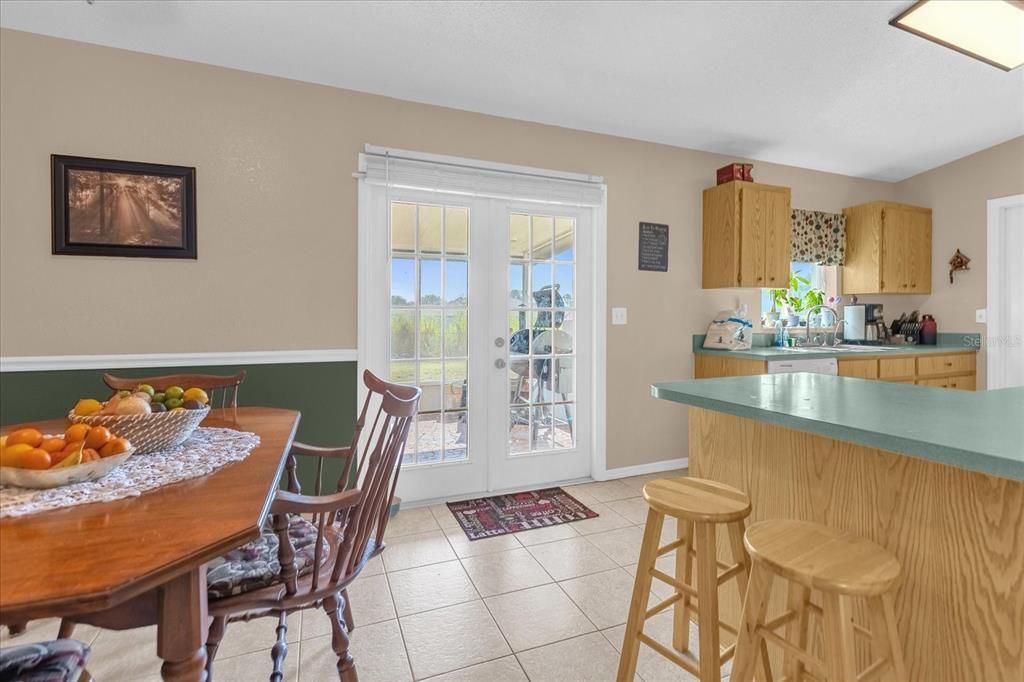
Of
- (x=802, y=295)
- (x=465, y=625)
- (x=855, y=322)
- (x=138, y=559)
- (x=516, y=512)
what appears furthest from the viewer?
(x=855, y=322)

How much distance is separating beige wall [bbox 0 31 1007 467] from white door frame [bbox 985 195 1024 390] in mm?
3421

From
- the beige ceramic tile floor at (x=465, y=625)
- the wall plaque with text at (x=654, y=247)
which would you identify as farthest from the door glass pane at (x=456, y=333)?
the wall plaque with text at (x=654, y=247)

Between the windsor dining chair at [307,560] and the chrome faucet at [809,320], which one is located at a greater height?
the chrome faucet at [809,320]

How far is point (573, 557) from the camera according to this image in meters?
2.36

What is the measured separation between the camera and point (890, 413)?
1.25 metres

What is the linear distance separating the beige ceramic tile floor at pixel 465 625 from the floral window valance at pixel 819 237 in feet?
9.89

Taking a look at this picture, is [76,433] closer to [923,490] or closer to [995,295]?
[923,490]

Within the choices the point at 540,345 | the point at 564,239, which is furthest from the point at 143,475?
the point at 564,239

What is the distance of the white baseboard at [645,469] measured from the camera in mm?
3479

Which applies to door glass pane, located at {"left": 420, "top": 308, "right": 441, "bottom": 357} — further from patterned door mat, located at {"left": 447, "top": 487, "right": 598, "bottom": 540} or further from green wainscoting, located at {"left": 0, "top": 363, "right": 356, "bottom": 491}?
patterned door mat, located at {"left": 447, "top": 487, "right": 598, "bottom": 540}

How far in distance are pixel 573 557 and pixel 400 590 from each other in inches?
32.3

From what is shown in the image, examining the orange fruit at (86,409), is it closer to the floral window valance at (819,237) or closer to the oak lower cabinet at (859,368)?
the oak lower cabinet at (859,368)

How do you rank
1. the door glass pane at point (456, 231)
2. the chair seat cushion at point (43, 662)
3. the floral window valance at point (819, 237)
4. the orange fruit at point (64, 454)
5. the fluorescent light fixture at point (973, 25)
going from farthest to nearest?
the floral window valance at point (819, 237) < the door glass pane at point (456, 231) < the fluorescent light fixture at point (973, 25) < the orange fruit at point (64, 454) < the chair seat cushion at point (43, 662)

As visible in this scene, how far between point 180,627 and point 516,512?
2.20 meters
